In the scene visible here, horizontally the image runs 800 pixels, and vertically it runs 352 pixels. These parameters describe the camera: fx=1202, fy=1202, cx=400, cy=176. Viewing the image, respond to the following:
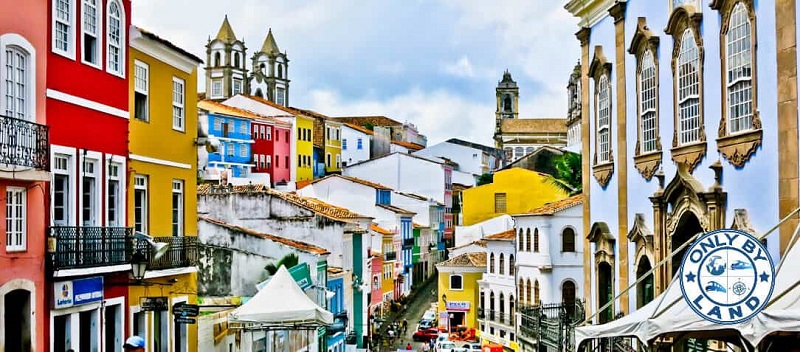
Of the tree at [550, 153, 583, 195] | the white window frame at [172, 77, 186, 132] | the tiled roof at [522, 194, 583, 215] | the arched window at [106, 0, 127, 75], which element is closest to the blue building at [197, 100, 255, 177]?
the tree at [550, 153, 583, 195]

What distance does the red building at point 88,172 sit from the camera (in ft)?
57.6

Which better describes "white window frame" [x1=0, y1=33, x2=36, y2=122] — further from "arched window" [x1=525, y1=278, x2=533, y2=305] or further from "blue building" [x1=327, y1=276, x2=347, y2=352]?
"arched window" [x1=525, y1=278, x2=533, y2=305]

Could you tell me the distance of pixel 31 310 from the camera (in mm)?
16703

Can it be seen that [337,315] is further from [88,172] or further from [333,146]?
[333,146]

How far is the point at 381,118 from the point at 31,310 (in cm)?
11163

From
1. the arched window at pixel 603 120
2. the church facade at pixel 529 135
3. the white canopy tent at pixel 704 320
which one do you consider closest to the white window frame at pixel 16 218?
the white canopy tent at pixel 704 320

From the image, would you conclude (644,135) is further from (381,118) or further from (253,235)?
(381,118)

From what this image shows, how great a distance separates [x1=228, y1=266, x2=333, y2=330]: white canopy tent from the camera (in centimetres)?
2066

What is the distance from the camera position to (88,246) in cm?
1803

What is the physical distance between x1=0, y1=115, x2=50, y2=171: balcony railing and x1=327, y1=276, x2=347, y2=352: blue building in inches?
901

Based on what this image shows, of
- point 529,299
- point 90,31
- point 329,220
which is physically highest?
point 90,31

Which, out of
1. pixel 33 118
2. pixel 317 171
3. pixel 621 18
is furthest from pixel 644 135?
pixel 317 171

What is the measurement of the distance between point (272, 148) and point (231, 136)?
284 inches

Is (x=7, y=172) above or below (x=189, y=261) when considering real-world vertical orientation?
above
